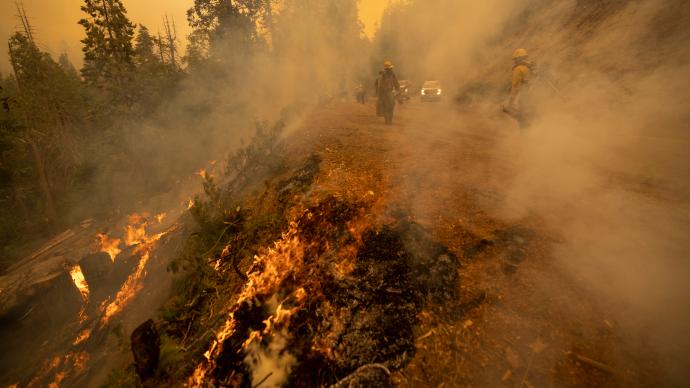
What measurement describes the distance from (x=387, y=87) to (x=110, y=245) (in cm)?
1113

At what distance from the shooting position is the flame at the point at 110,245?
428 inches

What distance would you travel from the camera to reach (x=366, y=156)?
7.18 m

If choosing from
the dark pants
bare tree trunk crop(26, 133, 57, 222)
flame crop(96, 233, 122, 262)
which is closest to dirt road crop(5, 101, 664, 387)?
the dark pants

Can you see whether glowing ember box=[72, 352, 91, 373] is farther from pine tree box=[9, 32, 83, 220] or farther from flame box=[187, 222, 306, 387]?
pine tree box=[9, 32, 83, 220]

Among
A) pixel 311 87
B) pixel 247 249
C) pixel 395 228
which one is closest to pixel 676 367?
pixel 395 228

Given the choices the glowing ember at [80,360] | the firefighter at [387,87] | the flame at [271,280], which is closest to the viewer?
the flame at [271,280]

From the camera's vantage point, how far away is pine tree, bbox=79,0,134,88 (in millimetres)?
15781

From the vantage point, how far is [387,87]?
10383 mm

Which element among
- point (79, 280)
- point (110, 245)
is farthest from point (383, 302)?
point (110, 245)

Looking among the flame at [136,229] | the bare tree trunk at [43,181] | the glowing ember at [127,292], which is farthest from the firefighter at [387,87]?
the bare tree trunk at [43,181]

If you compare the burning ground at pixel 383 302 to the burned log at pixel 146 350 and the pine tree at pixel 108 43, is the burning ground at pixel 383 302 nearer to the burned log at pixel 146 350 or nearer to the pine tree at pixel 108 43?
the burned log at pixel 146 350

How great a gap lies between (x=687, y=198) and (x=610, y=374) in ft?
11.2

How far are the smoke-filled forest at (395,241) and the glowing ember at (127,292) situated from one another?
3.2 inches

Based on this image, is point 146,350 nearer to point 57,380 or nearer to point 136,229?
point 57,380
